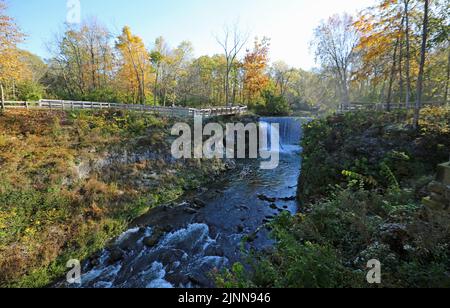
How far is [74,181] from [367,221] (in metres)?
11.7

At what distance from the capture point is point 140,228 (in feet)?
29.0

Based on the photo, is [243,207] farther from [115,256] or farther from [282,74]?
[282,74]

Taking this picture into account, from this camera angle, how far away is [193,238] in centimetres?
827

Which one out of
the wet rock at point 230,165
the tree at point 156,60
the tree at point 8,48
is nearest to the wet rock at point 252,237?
the wet rock at point 230,165

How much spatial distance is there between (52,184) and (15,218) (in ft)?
6.32

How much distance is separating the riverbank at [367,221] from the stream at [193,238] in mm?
1610

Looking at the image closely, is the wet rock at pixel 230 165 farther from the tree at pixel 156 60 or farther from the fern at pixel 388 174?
the tree at pixel 156 60

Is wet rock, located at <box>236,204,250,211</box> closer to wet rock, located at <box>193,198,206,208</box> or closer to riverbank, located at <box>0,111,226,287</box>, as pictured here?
wet rock, located at <box>193,198,206,208</box>

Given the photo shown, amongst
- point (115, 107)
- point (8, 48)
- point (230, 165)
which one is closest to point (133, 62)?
point (115, 107)

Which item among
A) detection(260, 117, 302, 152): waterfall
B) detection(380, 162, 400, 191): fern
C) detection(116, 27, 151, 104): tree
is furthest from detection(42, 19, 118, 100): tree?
detection(380, 162, 400, 191): fern

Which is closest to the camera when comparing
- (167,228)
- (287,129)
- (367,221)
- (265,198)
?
(367,221)

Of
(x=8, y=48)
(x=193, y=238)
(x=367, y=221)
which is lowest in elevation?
(x=193, y=238)

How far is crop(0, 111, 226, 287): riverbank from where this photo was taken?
7.10m

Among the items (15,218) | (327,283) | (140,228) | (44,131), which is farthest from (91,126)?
(327,283)
